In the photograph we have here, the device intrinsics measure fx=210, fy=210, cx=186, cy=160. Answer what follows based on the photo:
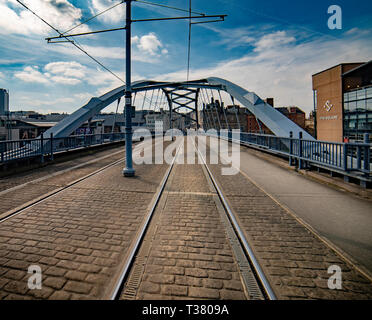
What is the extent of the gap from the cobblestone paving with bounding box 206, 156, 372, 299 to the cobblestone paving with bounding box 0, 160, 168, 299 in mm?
1897

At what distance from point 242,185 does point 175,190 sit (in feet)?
7.07

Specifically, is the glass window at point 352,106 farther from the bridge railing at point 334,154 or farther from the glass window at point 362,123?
the bridge railing at point 334,154

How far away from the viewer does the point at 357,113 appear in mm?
31219

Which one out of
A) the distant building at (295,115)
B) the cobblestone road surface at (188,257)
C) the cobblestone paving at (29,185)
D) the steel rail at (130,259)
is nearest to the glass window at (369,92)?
the cobblestone road surface at (188,257)

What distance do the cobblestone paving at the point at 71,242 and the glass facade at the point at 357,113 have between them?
35893 millimetres

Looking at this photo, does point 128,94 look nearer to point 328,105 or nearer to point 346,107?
point 346,107

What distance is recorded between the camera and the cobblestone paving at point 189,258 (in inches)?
85.5

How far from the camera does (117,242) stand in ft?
10.3

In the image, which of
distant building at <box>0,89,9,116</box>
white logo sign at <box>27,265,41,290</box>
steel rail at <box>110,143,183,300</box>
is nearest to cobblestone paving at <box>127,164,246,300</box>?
steel rail at <box>110,143,183,300</box>

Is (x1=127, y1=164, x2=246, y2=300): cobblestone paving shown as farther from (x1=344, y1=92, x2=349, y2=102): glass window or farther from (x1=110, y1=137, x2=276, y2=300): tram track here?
(x1=344, y1=92, x2=349, y2=102): glass window

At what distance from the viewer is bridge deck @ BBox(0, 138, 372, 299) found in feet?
7.18

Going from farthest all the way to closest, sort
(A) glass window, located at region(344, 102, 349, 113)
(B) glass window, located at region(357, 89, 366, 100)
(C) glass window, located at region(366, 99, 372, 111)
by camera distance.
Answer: (A) glass window, located at region(344, 102, 349, 113)
(B) glass window, located at region(357, 89, 366, 100)
(C) glass window, located at region(366, 99, 372, 111)

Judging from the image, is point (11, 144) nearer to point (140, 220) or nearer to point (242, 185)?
point (140, 220)
